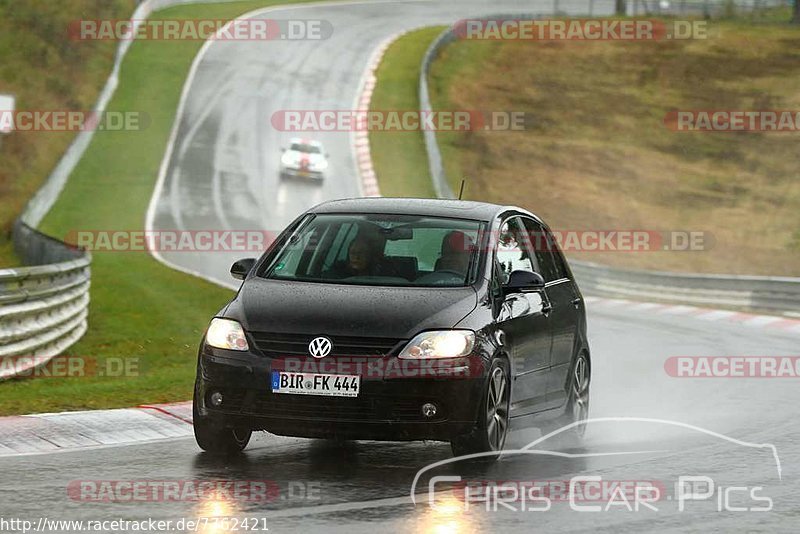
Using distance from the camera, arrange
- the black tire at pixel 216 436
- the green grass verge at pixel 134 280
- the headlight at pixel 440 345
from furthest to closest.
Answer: the green grass verge at pixel 134 280 → the black tire at pixel 216 436 → the headlight at pixel 440 345

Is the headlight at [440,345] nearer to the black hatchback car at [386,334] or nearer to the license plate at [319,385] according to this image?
the black hatchback car at [386,334]

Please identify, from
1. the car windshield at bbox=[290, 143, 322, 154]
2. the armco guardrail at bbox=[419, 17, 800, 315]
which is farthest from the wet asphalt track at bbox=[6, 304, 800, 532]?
the car windshield at bbox=[290, 143, 322, 154]

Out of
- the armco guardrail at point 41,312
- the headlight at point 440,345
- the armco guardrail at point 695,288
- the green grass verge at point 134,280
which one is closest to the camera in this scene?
the headlight at point 440,345

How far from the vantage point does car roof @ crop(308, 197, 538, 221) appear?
1016cm

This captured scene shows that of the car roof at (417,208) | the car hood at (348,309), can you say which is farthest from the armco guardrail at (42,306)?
the car hood at (348,309)

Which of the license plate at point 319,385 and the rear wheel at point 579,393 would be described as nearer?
the license plate at point 319,385

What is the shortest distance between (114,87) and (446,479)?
46.6 metres

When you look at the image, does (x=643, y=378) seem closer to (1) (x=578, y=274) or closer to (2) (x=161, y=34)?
(1) (x=578, y=274)

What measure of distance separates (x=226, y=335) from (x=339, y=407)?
834mm

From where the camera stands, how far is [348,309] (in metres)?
9.01

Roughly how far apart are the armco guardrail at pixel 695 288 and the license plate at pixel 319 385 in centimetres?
1949

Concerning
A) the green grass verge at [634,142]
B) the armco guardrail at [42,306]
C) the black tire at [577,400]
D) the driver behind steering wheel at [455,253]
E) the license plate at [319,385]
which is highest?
the driver behind steering wheel at [455,253]

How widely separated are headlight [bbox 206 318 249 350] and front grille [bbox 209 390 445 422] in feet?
1.03

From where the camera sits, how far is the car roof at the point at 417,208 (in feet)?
33.3
